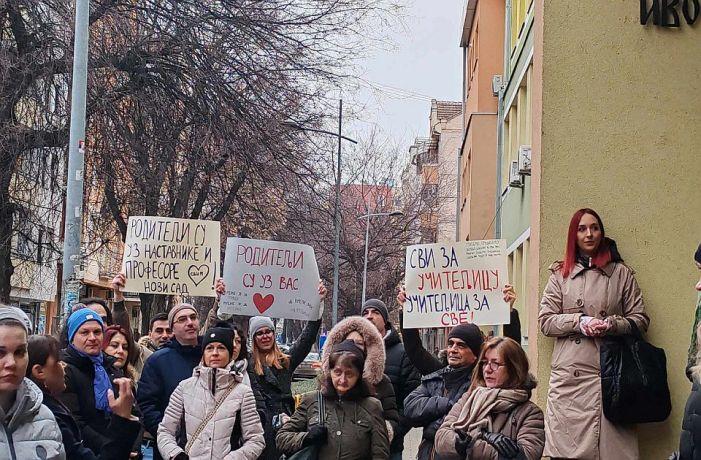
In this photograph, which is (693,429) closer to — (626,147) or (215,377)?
(215,377)

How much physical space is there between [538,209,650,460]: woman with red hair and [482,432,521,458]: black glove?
1.72m

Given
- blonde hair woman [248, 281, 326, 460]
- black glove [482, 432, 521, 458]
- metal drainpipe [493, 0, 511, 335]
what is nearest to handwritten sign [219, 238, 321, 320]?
blonde hair woman [248, 281, 326, 460]

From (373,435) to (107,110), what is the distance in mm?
11030

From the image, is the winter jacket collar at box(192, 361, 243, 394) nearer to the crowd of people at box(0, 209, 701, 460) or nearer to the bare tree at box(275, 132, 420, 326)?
the crowd of people at box(0, 209, 701, 460)

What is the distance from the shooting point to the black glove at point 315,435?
755 centimetres

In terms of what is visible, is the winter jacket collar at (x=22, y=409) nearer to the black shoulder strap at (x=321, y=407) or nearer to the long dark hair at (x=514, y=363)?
the long dark hair at (x=514, y=363)

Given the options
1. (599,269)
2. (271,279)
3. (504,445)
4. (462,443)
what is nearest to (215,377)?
(462,443)

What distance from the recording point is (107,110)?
1761cm

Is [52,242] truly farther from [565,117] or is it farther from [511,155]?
[565,117]

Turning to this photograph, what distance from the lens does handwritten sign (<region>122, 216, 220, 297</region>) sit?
11281mm

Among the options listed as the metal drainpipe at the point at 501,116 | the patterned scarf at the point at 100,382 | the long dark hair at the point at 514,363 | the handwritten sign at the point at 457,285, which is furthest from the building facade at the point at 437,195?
the long dark hair at the point at 514,363

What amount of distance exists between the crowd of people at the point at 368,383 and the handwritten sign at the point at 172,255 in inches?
62.1

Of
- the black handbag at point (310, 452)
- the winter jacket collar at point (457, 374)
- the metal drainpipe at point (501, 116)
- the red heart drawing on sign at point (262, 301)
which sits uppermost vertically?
the metal drainpipe at point (501, 116)

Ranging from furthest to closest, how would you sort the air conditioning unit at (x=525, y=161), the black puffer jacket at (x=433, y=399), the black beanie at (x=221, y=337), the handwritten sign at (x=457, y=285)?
1. the air conditioning unit at (x=525, y=161)
2. the handwritten sign at (x=457, y=285)
3. the black beanie at (x=221, y=337)
4. the black puffer jacket at (x=433, y=399)
